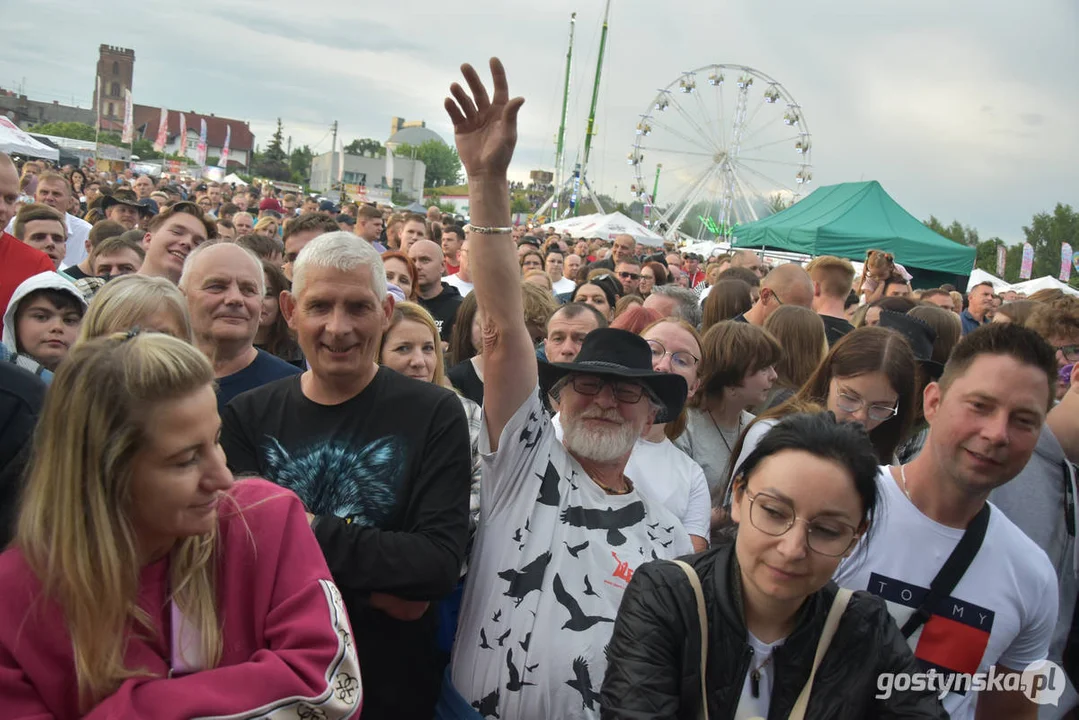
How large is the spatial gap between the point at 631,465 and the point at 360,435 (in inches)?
49.7

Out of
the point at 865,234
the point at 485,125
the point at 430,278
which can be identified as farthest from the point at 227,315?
the point at 865,234

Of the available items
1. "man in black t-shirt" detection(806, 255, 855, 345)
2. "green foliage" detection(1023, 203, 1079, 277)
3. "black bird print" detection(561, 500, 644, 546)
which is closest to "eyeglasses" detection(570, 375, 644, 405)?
"black bird print" detection(561, 500, 644, 546)

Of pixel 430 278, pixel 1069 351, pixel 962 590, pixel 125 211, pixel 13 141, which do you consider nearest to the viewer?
pixel 962 590

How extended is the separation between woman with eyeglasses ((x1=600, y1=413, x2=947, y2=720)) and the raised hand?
1.19m

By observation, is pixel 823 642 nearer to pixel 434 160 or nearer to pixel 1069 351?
pixel 1069 351

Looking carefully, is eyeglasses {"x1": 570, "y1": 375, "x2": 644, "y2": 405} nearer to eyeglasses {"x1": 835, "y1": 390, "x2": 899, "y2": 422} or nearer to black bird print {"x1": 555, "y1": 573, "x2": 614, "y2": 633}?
black bird print {"x1": 555, "y1": 573, "x2": 614, "y2": 633}

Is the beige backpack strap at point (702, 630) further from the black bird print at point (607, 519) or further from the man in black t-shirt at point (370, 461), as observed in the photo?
the man in black t-shirt at point (370, 461)

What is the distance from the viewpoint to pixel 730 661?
1770 millimetres

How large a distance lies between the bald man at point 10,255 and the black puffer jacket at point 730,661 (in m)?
4.08

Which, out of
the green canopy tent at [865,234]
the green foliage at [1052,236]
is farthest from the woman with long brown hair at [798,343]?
the green foliage at [1052,236]

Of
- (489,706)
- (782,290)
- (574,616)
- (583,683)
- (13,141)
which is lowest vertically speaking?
(489,706)

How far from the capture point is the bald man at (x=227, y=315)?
3.28m

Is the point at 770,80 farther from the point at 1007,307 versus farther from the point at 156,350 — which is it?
the point at 156,350

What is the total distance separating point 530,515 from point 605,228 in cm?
2741
